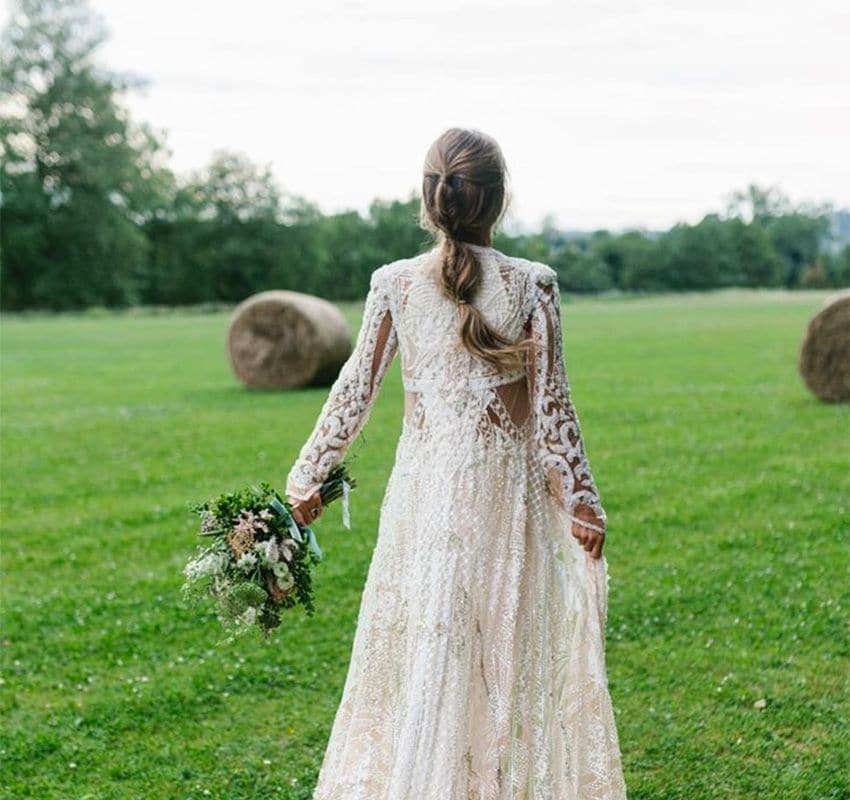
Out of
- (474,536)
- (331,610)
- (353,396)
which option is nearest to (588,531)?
(474,536)

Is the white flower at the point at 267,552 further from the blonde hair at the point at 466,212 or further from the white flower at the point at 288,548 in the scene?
the blonde hair at the point at 466,212

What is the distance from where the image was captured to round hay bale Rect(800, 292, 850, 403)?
15070mm

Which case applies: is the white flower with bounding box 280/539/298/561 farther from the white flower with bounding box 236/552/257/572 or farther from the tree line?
the tree line

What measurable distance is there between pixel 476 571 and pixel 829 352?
41.0 ft

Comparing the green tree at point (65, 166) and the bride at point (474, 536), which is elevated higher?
the green tree at point (65, 166)

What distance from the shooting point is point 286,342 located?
62.6ft

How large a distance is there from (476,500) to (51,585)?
4.74m

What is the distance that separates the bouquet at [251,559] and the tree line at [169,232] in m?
35.8

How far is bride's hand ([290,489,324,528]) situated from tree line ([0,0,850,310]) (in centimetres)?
3563

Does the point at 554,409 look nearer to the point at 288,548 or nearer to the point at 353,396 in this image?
the point at 353,396

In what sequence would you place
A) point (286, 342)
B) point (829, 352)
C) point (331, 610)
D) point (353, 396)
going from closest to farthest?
point (353, 396)
point (331, 610)
point (829, 352)
point (286, 342)

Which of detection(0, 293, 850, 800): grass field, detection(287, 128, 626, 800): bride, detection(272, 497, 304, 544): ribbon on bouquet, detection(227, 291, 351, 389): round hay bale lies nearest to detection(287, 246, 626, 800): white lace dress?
detection(287, 128, 626, 800): bride

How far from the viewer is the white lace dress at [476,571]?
3.82 meters

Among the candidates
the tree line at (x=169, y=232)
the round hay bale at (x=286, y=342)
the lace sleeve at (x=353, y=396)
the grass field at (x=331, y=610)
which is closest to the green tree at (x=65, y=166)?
the tree line at (x=169, y=232)
